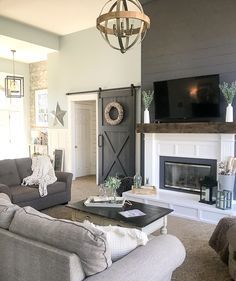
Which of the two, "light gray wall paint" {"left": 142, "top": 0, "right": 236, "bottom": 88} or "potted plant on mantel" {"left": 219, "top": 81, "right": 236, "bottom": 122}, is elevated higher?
"light gray wall paint" {"left": 142, "top": 0, "right": 236, "bottom": 88}

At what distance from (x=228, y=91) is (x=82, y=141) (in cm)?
466

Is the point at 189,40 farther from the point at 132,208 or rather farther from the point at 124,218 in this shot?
the point at 124,218

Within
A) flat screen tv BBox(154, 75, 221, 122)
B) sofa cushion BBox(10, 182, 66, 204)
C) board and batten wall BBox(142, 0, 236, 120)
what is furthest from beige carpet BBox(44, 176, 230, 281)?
board and batten wall BBox(142, 0, 236, 120)

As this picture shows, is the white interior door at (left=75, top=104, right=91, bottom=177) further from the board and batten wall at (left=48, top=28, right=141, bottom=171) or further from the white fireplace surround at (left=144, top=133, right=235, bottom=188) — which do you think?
the white fireplace surround at (left=144, top=133, right=235, bottom=188)

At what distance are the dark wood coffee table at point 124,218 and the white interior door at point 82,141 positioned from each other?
171 inches

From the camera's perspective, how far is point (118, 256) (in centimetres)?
174

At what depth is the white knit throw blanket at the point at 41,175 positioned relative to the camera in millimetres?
4722

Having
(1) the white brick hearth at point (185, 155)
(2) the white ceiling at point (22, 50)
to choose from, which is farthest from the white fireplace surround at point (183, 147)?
(2) the white ceiling at point (22, 50)

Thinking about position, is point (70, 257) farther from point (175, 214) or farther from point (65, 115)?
point (65, 115)

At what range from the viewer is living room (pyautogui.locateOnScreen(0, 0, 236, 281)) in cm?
444

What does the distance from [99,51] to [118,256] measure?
5926 mm

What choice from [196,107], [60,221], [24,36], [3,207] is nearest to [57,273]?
[60,221]

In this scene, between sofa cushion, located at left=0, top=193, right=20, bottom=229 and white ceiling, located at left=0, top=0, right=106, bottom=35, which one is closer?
sofa cushion, located at left=0, top=193, right=20, bottom=229

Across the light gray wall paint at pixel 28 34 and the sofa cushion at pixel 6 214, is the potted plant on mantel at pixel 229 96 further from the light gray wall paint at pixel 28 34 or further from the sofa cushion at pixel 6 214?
the light gray wall paint at pixel 28 34
